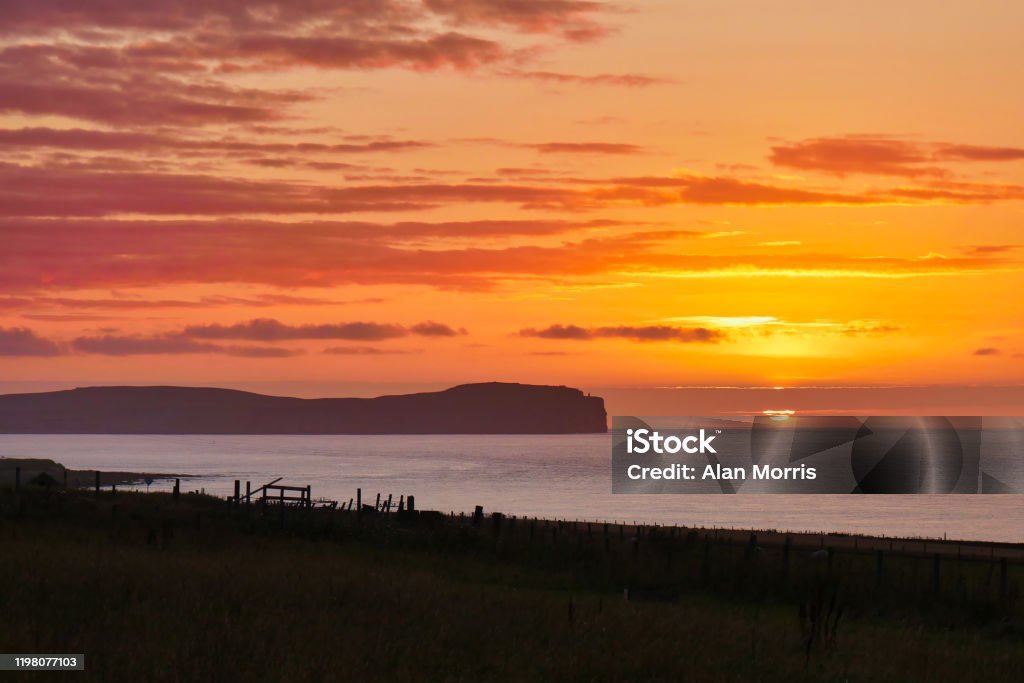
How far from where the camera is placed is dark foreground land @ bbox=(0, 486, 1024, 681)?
594 inches

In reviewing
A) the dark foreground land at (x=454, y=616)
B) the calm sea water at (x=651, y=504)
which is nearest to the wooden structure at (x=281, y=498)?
the dark foreground land at (x=454, y=616)

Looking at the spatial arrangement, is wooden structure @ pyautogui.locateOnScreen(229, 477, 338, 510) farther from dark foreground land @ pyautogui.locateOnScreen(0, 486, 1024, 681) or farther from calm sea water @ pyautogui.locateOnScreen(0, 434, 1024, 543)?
calm sea water @ pyautogui.locateOnScreen(0, 434, 1024, 543)

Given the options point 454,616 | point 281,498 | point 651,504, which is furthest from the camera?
point 651,504

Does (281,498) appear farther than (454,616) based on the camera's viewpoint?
Yes

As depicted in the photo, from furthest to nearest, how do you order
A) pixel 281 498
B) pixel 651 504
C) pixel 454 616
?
pixel 651 504, pixel 281 498, pixel 454 616

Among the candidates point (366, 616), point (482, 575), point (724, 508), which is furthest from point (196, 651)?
point (724, 508)

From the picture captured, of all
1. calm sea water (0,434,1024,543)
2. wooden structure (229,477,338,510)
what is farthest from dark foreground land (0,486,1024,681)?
calm sea water (0,434,1024,543)

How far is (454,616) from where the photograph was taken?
62.7 ft

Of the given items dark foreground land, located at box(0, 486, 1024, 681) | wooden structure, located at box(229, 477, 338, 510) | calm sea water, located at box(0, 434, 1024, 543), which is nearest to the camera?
dark foreground land, located at box(0, 486, 1024, 681)

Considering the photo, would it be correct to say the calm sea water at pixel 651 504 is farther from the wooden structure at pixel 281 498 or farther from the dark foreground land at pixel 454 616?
the dark foreground land at pixel 454 616

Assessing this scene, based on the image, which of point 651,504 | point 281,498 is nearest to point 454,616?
point 281,498

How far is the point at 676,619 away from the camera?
21516 mm

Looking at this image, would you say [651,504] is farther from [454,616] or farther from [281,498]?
[454,616]

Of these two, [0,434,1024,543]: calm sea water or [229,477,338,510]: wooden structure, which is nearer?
[229,477,338,510]: wooden structure
